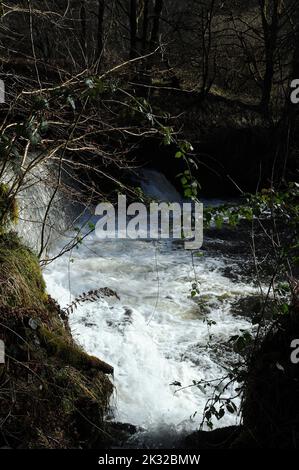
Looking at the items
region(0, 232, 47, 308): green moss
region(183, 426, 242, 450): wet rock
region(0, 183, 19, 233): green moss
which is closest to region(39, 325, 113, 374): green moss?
region(0, 232, 47, 308): green moss

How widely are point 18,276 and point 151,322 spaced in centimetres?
230

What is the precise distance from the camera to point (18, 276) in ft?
14.3

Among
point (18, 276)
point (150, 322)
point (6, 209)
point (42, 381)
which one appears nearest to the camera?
point (42, 381)

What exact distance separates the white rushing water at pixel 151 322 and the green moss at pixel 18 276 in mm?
733

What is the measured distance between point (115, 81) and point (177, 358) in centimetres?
281

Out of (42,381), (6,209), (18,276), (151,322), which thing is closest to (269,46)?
(151,322)

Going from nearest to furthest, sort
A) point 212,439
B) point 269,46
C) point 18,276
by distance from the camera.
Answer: point 212,439, point 18,276, point 269,46

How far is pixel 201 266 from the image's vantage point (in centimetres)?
816

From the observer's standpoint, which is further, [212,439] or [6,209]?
[6,209]

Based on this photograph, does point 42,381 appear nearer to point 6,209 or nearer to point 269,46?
point 6,209

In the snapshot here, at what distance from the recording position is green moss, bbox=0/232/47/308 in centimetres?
415

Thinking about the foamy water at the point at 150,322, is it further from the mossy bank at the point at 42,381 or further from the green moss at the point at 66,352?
the mossy bank at the point at 42,381

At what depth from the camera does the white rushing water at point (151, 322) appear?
488 centimetres
